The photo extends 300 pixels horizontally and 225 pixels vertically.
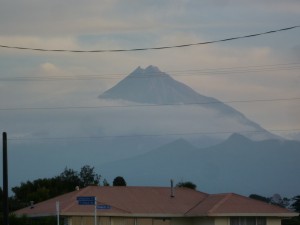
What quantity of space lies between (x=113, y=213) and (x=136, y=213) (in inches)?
72.2

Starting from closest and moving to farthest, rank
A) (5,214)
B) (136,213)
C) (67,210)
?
(5,214), (67,210), (136,213)

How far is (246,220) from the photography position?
55500 millimetres

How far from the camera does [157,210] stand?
5625cm

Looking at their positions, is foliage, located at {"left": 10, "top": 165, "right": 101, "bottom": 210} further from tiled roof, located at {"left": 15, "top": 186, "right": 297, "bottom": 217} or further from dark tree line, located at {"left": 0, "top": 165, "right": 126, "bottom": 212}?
tiled roof, located at {"left": 15, "top": 186, "right": 297, "bottom": 217}

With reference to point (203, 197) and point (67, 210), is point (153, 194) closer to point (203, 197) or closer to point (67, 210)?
point (203, 197)

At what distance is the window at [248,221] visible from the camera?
181 feet

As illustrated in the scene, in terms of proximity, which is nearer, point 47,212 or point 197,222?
point 47,212

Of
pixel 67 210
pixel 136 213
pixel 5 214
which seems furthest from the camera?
→ pixel 136 213

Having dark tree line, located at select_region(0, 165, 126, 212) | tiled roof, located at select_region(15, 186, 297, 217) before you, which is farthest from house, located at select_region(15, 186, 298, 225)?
dark tree line, located at select_region(0, 165, 126, 212)

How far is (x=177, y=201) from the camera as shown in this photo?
5944cm

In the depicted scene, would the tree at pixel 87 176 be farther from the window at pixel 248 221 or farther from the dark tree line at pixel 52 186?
the window at pixel 248 221

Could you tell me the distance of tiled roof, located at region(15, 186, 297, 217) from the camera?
5378 cm

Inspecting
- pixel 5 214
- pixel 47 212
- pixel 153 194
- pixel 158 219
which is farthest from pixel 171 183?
pixel 5 214

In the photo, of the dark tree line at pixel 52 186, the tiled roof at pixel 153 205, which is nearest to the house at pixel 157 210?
the tiled roof at pixel 153 205
